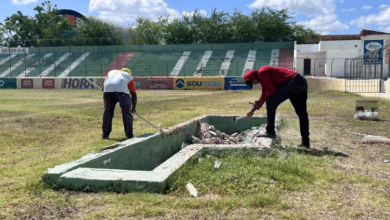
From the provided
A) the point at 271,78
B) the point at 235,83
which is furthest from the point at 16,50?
the point at 271,78

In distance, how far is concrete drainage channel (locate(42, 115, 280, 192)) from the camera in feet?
12.5

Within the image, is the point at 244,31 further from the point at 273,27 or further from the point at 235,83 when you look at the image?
the point at 235,83

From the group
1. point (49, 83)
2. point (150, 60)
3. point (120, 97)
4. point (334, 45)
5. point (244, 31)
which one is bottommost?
point (120, 97)

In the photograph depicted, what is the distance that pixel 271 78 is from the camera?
245 inches

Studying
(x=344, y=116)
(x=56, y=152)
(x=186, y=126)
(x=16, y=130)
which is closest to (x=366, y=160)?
(x=186, y=126)

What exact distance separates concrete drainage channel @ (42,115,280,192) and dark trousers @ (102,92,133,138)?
1.15 m

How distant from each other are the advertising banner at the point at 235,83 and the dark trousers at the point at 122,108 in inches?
1035

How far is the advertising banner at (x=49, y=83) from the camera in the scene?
37862mm

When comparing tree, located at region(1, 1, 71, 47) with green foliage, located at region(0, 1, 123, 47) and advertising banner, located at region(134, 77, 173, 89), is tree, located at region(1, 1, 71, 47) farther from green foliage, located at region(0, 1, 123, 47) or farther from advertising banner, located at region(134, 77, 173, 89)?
advertising banner, located at region(134, 77, 173, 89)

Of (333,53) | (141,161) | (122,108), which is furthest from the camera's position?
(333,53)

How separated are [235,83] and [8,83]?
2459cm

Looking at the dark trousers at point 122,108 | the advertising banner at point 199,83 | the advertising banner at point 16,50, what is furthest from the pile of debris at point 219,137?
the advertising banner at point 16,50

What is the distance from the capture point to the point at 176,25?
2048 inches

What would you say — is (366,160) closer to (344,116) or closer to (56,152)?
(56,152)
